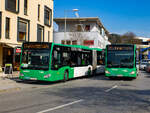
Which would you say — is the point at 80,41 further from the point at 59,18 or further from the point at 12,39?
the point at 12,39

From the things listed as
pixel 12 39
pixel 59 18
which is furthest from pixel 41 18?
pixel 59 18

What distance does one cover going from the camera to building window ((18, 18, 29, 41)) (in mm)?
26953

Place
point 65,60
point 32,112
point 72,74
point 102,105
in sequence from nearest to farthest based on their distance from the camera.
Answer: point 32,112
point 102,105
point 65,60
point 72,74

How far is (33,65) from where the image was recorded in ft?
51.4

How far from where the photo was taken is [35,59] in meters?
15.7

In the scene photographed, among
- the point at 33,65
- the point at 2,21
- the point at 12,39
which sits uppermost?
the point at 2,21

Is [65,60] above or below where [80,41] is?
below

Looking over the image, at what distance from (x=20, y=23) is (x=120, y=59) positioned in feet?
44.6

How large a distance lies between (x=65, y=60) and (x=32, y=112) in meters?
10.3

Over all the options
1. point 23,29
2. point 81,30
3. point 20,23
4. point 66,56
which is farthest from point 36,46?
point 81,30

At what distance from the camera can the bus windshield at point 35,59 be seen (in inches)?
606

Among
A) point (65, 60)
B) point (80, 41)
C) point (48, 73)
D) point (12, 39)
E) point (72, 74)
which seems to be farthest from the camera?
point (80, 41)

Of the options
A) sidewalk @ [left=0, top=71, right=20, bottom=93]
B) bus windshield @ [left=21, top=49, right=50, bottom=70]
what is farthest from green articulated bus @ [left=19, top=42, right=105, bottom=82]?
sidewalk @ [left=0, top=71, right=20, bottom=93]

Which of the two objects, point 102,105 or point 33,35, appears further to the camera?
point 33,35
